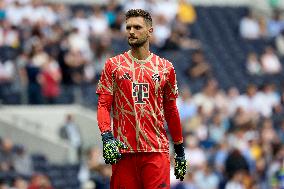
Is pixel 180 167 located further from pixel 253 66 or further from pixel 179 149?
pixel 253 66

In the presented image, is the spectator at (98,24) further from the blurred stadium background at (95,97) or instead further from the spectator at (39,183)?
the spectator at (39,183)

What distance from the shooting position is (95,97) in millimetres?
21344

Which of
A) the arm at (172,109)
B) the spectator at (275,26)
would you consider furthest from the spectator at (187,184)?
the spectator at (275,26)

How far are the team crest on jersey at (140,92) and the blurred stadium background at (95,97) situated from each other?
564 cm

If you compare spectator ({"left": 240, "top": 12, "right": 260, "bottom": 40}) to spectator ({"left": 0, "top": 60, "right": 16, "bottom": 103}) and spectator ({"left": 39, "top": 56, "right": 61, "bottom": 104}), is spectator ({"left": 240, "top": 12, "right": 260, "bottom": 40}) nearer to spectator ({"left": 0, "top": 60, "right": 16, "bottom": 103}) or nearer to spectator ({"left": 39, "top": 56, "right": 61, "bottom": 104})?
spectator ({"left": 39, "top": 56, "right": 61, "bottom": 104})

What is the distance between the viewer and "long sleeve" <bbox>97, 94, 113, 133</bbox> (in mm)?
8734

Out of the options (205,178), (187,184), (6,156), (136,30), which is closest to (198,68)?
(205,178)

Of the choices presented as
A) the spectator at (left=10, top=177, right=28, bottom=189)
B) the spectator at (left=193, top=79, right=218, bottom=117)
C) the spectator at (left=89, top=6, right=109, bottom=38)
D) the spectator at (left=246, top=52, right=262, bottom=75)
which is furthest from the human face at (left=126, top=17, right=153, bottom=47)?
the spectator at (left=246, top=52, right=262, bottom=75)

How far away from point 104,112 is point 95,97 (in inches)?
495

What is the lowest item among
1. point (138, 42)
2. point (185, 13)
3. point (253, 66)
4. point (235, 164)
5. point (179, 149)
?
point (235, 164)

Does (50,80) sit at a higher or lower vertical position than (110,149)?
higher

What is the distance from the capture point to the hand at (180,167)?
9.13m

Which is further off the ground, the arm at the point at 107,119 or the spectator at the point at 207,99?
the spectator at the point at 207,99

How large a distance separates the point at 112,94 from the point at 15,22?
43.0ft
